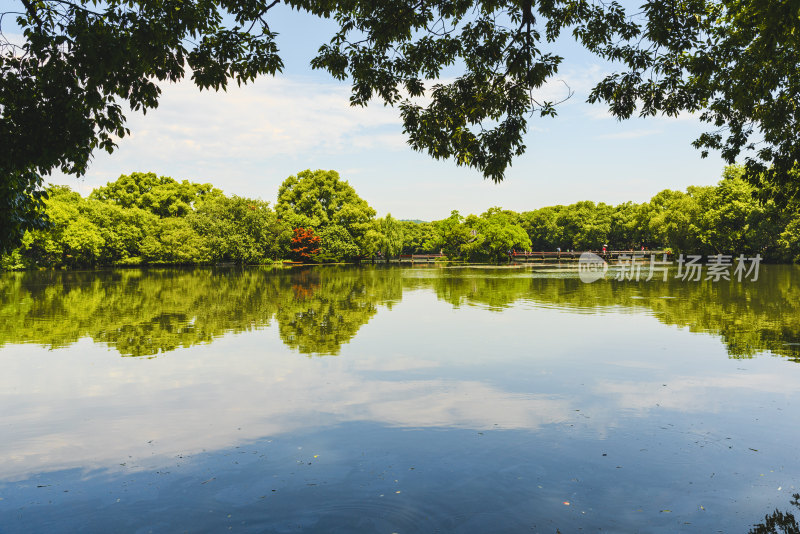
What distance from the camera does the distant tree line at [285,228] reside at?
58.2 m

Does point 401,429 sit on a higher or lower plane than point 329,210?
lower

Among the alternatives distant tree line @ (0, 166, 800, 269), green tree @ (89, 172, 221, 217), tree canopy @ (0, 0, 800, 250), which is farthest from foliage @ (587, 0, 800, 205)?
green tree @ (89, 172, 221, 217)

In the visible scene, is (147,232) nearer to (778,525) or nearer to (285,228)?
(285,228)

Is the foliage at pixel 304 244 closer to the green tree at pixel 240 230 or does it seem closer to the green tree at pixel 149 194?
the green tree at pixel 240 230

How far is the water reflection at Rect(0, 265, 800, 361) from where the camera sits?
13586mm

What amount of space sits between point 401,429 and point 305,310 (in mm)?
13374

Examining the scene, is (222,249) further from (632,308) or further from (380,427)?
(380,427)

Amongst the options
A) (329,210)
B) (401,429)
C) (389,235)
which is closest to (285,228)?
(329,210)

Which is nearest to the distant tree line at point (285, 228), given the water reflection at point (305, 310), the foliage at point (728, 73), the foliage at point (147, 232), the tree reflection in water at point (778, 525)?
the foliage at point (147, 232)

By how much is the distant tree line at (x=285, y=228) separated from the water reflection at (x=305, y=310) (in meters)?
30.5

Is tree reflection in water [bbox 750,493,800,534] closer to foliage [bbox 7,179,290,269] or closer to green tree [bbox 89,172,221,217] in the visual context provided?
foliage [bbox 7,179,290,269]

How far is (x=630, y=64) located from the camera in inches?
389

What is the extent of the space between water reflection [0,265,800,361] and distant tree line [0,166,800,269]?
3054cm

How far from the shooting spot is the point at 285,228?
69562mm
